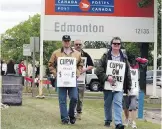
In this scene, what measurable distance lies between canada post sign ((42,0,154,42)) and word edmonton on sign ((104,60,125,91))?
12100mm

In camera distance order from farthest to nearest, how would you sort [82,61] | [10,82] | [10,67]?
[10,67]
[10,82]
[82,61]

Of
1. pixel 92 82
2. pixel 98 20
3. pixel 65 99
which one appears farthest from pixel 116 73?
pixel 92 82

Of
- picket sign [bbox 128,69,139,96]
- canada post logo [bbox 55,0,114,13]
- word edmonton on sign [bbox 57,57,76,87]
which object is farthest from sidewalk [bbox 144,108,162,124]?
word edmonton on sign [bbox 57,57,76,87]

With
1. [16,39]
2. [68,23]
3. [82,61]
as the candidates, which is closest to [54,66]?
[82,61]

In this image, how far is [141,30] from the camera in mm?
22562

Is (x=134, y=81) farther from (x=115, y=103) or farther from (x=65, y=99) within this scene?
(x=65, y=99)

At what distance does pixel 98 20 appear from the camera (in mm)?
22406

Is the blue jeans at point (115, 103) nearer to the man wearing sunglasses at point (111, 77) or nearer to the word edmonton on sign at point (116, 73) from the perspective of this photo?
the man wearing sunglasses at point (111, 77)

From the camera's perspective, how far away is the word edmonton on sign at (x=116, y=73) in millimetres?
9984

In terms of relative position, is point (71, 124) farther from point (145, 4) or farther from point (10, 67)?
point (10, 67)

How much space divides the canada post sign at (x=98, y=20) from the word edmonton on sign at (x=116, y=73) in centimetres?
1210

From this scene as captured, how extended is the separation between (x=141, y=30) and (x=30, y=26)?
1395 inches

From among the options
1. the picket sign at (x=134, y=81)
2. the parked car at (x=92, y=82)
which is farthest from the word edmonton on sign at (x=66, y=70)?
the parked car at (x=92, y=82)

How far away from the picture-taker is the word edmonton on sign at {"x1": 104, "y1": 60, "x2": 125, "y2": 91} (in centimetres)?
998
